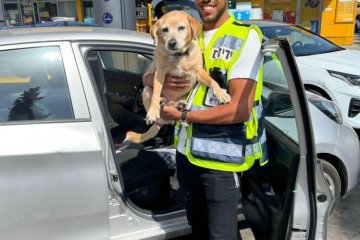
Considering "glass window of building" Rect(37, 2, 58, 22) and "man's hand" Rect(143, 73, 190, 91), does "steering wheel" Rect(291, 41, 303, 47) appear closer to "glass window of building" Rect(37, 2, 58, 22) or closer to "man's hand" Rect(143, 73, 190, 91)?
"man's hand" Rect(143, 73, 190, 91)

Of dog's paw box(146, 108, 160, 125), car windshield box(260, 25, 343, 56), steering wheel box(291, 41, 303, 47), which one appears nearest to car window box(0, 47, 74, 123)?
dog's paw box(146, 108, 160, 125)

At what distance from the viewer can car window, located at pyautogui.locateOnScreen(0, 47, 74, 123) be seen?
2.08 m

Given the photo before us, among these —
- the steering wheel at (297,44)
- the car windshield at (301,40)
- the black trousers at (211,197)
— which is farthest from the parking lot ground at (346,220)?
the steering wheel at (297,44)

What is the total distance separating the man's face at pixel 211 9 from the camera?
5.49 ft

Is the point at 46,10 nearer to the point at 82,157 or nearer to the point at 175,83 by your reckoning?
the point at 82,157

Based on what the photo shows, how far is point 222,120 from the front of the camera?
1678mm

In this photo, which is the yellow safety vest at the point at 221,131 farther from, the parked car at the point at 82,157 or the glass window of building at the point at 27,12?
the glass window of building at the point at 27,12

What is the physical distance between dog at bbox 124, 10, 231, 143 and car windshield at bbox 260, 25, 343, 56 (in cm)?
419

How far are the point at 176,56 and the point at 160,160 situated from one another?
44.2 inches

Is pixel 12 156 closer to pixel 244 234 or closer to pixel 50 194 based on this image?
pixel 50 194

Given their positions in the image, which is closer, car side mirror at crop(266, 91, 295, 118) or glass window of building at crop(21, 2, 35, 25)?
car side mirror at crop(266, 91, 295, 118)

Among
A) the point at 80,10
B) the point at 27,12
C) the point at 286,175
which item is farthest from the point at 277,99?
the point at 27,12

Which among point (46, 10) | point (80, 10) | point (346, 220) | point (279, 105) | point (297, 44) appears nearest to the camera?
point (279, 105)

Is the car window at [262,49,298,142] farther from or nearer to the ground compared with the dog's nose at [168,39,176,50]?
nearer to the ground
